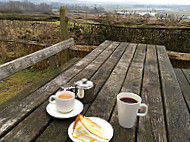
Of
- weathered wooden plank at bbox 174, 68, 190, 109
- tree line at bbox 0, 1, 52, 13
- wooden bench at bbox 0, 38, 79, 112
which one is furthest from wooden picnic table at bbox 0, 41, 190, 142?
tree line at bbox 0, 1, 52, 13

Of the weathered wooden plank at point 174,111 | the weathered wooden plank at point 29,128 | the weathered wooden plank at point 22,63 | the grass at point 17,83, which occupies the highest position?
the weathered wooden plank at point 22,63

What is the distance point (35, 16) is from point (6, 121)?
2.64m

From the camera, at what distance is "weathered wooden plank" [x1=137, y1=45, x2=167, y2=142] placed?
2.65ft

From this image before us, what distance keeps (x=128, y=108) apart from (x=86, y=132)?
0.23 meters

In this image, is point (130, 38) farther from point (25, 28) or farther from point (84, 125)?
point (84, 125)

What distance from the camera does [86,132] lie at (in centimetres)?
69

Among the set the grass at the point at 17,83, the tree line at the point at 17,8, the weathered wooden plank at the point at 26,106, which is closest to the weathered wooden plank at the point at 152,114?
the weathered wooden plank at the point at 26,106

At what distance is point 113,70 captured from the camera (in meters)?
1.70

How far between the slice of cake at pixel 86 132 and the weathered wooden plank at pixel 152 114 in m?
0.21

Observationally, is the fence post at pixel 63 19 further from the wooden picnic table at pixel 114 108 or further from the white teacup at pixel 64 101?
the white teacup at pixel 64 101

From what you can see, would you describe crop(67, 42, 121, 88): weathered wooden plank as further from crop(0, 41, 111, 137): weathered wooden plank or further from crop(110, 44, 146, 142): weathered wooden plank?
crop(110, 44, 146, 142): weathered wooden plank

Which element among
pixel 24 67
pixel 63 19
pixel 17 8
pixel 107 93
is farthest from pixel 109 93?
pixel 17 8

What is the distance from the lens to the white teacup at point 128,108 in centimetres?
79

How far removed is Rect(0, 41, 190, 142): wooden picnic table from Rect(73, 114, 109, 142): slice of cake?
0.08 metres
